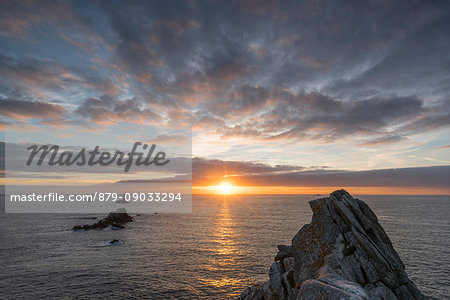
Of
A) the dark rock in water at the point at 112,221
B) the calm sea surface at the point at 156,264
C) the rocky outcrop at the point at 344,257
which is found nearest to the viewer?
the rocky outcrop at the point at 344,257

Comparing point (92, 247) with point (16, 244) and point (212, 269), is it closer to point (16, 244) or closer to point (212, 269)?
point (16, 244)

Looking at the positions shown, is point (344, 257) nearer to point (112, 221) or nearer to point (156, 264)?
point (156, 264)

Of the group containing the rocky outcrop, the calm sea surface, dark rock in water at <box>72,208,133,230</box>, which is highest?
the rocky outcrop

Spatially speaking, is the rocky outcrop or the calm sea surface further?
the calm sea surface

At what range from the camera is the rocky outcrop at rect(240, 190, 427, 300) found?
21.7 m

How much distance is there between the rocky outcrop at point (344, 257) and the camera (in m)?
21.7

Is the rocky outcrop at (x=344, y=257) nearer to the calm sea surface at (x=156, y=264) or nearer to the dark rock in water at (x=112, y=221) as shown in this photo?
the calm sea surface at (x=156, y=264)

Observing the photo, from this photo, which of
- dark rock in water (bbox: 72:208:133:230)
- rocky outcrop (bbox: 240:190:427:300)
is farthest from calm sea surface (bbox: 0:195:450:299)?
dark rock in water (bbox: 72:208:133:230)

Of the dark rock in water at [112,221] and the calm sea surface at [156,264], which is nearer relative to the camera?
the calm sea surface at [156,264]

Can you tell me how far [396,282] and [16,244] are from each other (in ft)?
302

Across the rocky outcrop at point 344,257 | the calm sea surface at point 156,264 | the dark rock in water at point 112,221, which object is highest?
the rocky outcrop at point 344,257

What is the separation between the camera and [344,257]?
72.9ft

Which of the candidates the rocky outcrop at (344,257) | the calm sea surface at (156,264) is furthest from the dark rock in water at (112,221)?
the rocky outcrop at (344,257)

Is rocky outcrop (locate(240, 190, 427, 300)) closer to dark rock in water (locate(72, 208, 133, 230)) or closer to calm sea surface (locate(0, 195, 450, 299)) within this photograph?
calm sea surface (locate(0, 195, 450, 299))
